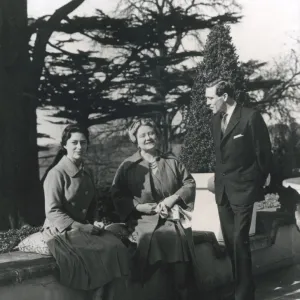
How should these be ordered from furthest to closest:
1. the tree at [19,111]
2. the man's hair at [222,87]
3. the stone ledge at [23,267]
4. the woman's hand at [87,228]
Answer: the tree at [19,111]
the man's hair at [222,87]
the woman's hand at [87,228]
the stone ledge at [23,267]

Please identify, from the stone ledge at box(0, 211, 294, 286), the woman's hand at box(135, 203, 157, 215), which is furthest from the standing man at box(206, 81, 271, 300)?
the woman's hand at box(135, 203, 157, 215)

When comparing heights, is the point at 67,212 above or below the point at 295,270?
above

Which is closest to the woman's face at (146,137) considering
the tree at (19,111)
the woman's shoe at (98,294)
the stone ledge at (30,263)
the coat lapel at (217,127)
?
the coat lapel at (217,127)

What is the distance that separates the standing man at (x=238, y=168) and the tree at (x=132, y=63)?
0.66 m

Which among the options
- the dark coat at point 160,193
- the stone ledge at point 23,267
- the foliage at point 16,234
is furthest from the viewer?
the foliage at point 16,234

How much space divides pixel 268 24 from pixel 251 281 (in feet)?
6.70

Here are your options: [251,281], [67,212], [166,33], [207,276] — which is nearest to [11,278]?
[67,212]

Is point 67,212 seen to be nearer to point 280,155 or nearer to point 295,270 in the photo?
point 280,155

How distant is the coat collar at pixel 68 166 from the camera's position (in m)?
2.89

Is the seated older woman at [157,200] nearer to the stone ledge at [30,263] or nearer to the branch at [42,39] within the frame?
the stone ledge at [30,263]

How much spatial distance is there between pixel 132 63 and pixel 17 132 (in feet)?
3.80

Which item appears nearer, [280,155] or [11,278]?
[11,278]

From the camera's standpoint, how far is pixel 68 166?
9.52 ft

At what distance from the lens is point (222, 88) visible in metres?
3.44
